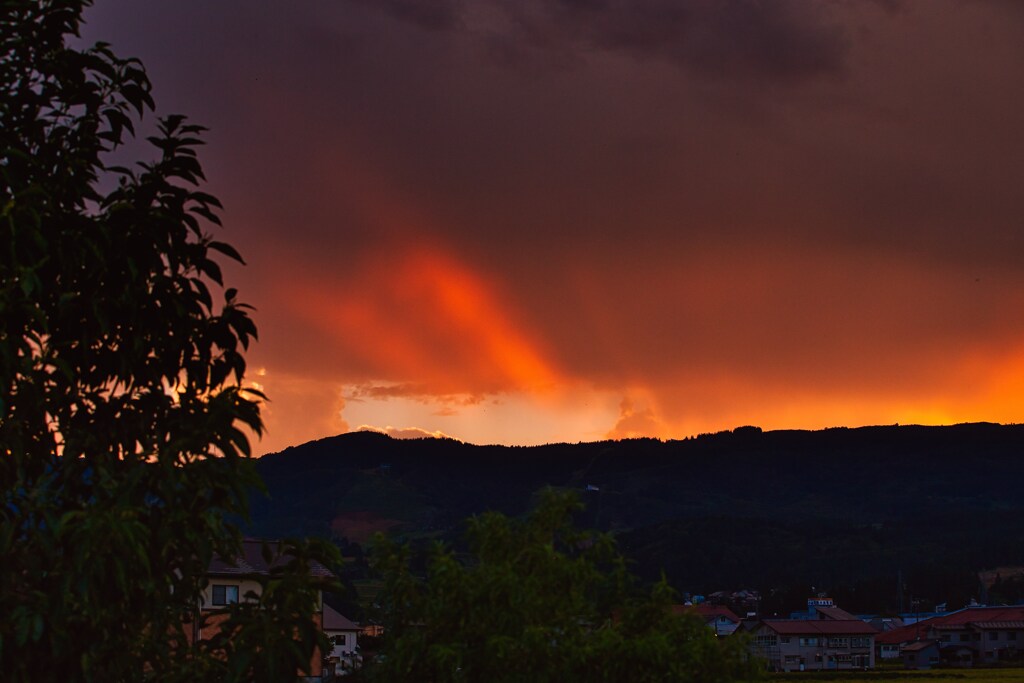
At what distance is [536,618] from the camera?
997 inches

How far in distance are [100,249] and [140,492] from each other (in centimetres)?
248

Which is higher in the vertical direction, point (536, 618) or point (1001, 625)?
point (536, 618)

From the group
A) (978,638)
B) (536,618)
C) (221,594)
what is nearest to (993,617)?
(978,638)

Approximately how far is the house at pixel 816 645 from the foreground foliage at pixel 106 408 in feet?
609

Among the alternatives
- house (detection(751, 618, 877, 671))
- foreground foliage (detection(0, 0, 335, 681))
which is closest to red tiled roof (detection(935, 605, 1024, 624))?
house (detection(751, 618, 877, 671))

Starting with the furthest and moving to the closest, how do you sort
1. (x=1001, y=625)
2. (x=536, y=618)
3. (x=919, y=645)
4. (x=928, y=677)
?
1. (x=1001, y=625)
2. (x=919, y=645)
3. (x=928, y=677)
4. (x=536, y=618)

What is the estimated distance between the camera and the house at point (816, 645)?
623 feet

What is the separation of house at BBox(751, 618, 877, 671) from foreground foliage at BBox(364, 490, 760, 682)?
170m

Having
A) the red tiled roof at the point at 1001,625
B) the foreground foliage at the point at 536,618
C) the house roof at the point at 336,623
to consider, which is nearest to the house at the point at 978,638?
the red tiled roof at the point at 1001,625

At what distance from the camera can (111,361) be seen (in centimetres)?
1291

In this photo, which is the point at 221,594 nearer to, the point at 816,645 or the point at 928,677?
the point at 928,677

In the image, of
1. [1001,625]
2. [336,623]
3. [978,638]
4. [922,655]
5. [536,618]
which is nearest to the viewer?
[536,618]

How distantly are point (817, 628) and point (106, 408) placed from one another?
191 m

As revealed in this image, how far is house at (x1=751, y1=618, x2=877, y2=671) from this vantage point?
19000 centimetres
